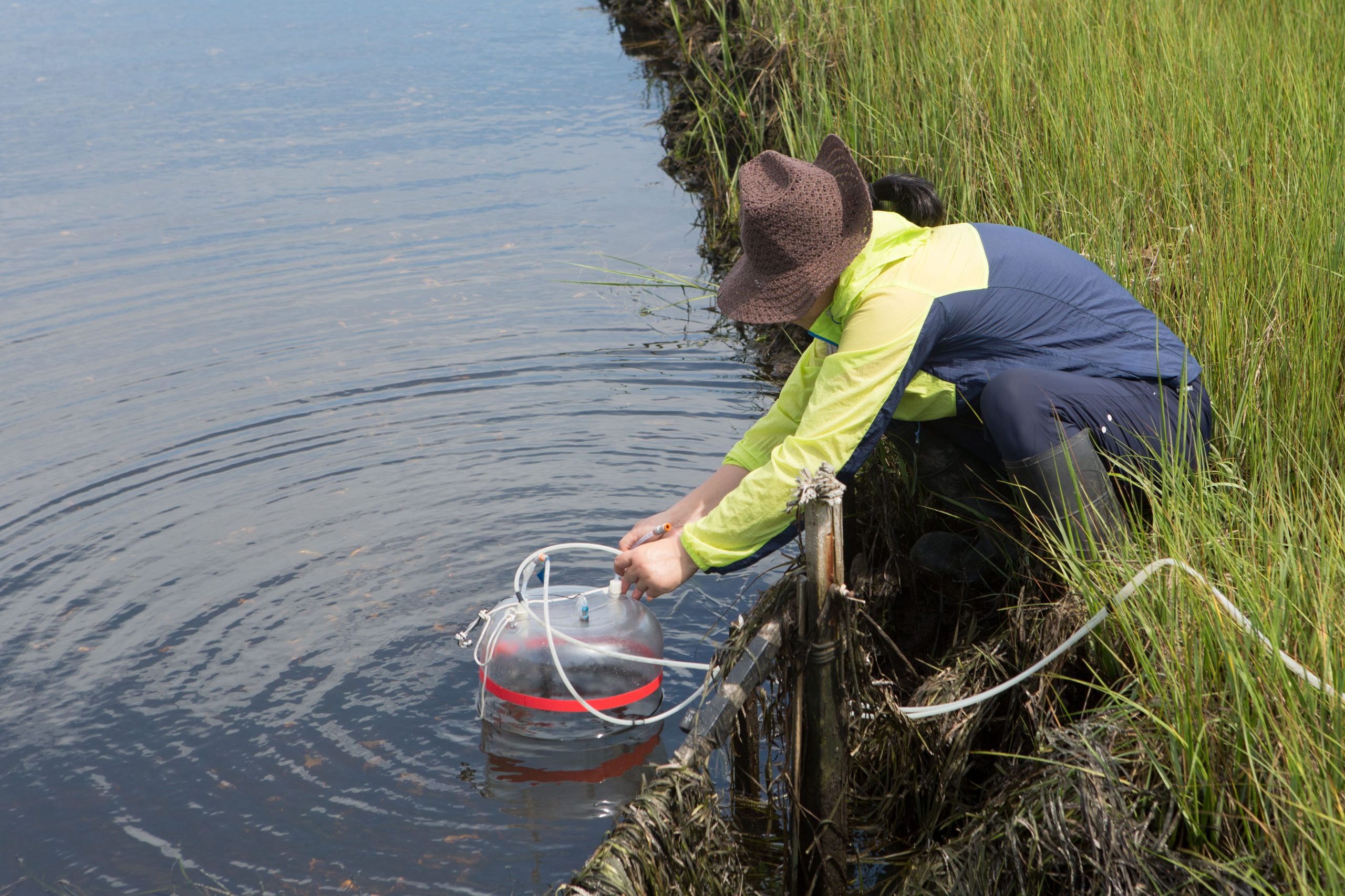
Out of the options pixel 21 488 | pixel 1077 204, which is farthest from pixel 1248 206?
pixel 21 488

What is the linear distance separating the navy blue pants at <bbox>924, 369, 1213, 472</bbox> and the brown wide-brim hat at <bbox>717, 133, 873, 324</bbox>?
1.70ft

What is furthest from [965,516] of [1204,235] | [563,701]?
[563,701]

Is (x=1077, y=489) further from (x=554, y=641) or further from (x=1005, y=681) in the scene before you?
(x=554, y=641)

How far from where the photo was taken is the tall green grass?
81.7 inches

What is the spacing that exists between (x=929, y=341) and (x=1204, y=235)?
4.61ft

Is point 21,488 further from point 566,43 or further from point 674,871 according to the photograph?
Result: point 566,43

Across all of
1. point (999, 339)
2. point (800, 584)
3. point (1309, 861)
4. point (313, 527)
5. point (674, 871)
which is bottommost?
point (313, 527)

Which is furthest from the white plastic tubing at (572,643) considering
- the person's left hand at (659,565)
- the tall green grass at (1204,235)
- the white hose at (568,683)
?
the tall green grass at (1204,235)

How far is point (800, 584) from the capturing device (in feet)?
8.46

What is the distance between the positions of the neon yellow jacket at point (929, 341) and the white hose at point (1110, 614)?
56cm

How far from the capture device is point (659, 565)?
287 cm

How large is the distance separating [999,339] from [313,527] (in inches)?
126

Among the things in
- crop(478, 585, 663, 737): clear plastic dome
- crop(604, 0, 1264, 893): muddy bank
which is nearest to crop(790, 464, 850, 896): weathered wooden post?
crop(604, 0, 1264, 893): muddy bank

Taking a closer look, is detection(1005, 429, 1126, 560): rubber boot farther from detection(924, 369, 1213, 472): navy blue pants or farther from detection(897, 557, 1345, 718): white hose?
detection(897, 557, 1345, 718): white hose
